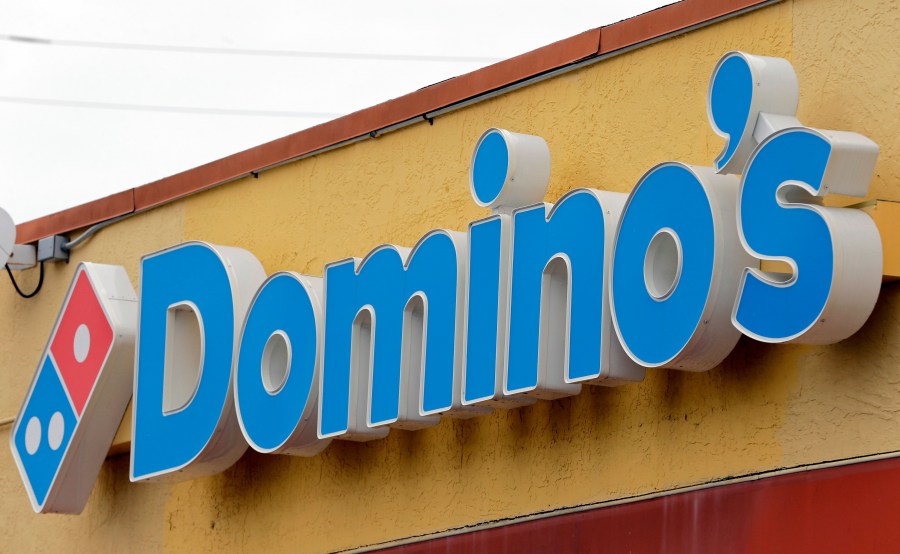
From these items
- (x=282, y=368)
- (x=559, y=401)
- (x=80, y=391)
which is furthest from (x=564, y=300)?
(x=80, y=391)

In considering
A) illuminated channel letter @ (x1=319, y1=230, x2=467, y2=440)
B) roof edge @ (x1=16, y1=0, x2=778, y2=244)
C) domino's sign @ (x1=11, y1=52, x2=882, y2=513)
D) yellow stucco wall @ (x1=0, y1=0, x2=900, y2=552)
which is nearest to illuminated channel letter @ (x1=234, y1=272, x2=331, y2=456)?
domino's sign @ (x1=11, y1=52, x2=882, y2=513)

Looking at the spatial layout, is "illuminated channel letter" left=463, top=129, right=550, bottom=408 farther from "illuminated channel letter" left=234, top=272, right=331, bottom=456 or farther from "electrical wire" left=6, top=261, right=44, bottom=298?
"electrical wire" left=6, top=261, right=44, bottom=298

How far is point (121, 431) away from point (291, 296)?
2.36 metres

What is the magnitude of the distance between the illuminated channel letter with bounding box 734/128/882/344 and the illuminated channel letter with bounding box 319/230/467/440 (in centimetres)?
213

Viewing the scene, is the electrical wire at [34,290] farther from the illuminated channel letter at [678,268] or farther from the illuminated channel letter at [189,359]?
A: the illuminated channel letter at [678,268]

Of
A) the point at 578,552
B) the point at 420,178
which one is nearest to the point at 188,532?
the point at 420,178

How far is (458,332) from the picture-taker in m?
9.52

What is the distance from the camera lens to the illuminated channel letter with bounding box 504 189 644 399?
343 inches

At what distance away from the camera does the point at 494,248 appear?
9.41 metres

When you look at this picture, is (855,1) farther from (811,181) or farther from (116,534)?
(116,534)

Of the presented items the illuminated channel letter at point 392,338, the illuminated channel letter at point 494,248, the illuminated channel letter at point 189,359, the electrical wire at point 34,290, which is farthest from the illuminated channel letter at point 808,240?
the electrical wire at point 34,290

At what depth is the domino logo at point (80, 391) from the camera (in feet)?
40.0

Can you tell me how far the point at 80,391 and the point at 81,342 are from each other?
0.38 metres

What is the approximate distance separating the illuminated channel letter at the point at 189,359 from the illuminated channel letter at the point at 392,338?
3.31 ft
